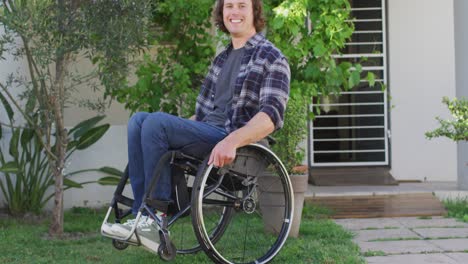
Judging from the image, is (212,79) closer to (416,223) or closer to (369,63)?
(416,223)

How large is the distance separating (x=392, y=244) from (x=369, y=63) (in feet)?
12.2

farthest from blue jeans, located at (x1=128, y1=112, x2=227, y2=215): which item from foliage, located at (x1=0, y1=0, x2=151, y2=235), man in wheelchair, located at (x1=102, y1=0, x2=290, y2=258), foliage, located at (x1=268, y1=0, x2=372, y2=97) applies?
foliage, located at (x1=268, y1=0, x2=372, y2=97)

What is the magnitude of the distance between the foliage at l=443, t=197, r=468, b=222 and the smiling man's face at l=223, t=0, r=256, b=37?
Answer: 2.57m

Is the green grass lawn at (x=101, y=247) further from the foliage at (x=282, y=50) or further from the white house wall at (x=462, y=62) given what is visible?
the white house wall at (x=462, y=62)

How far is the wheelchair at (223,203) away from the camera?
328cm

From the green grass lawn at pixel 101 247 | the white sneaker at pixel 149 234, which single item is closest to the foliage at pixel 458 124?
the green grass lawn at pixel 101 247

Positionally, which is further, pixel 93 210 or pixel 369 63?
pixel 369 63

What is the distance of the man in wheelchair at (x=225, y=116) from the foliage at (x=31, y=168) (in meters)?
2.05

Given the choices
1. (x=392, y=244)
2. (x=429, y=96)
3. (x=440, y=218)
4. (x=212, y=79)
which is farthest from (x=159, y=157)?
(x=429, y=96)

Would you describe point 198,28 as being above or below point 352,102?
above

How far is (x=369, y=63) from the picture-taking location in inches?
304

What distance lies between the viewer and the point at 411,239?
4.52 m

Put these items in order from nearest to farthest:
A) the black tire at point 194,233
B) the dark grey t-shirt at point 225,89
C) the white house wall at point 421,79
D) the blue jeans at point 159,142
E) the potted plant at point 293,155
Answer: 1. the blue jeans at point 159,142
2. the dark grey t-shirt at point 225,89
3. the black tire at point 194,233
4. the potted plant at point 293,155
5. the white house wall at point 421,79

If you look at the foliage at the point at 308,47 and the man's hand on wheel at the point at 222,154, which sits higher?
the foliage at the point at 308,47
